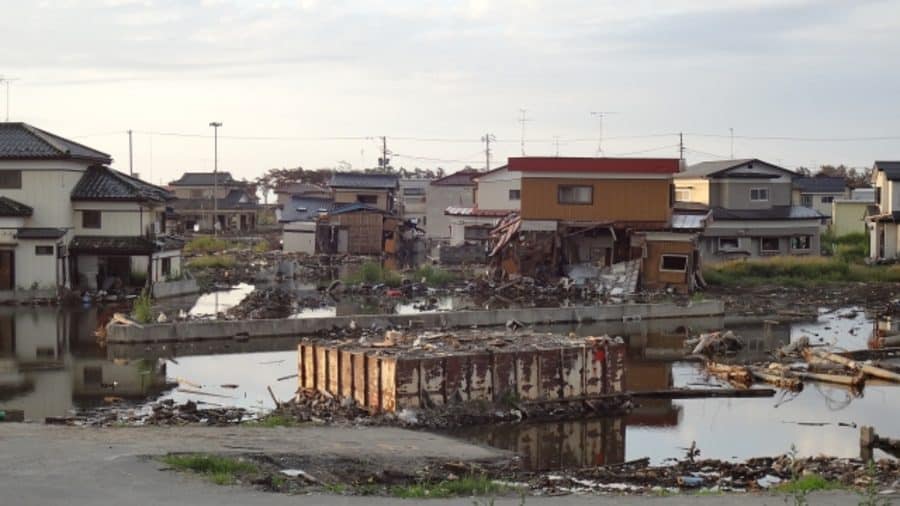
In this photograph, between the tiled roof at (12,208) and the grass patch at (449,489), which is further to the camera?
the tiled roof at (12,208)

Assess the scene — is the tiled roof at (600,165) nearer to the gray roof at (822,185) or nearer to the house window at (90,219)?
the house window at (90,219)

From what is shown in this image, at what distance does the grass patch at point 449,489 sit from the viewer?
13.0 metres

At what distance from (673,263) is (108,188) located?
66.5 feet

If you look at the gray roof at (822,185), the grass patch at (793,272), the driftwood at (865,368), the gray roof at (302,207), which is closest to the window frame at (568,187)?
the grass patch at (793,272)

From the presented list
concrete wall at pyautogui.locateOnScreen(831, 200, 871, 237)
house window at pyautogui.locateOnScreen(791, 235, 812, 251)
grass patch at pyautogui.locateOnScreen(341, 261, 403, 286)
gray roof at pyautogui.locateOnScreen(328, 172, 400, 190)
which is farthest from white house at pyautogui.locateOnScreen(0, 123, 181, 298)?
concrete wall at pyautogui.locateOnScreen(831, 200, 871, 237)

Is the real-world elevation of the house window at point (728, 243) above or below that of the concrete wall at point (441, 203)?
below

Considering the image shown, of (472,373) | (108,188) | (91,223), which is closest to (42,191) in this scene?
(91,223)

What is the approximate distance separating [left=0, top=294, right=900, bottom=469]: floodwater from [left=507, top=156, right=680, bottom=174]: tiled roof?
993 cm

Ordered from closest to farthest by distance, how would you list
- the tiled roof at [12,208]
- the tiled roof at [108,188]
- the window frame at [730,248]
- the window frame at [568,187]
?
1. the tiled roof at [12,208]
2. the tiled roof at [108,188]
3. the window frame at [568,187]
4. the window frame at [730,248]

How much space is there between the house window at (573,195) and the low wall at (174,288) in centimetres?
1382

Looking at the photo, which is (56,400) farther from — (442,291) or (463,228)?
(463,228)

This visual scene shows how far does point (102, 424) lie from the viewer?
60.4ft

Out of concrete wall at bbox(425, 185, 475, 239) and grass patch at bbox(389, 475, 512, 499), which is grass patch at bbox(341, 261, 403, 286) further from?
grass patch at bbox(389, 475, 512, 499)

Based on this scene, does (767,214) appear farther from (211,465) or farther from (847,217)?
(211,465)
